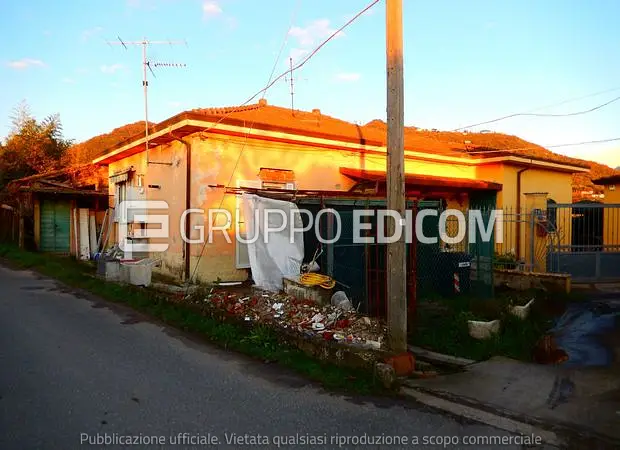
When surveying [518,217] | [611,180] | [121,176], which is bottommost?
[518,217]

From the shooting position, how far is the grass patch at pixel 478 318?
6531 mm

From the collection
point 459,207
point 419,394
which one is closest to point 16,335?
point 419,394

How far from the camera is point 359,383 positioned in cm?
504

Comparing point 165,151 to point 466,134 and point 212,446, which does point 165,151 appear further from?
point 466,134

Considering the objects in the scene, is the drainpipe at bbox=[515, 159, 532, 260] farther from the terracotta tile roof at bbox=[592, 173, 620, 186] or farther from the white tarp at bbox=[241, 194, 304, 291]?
the white tarp at bbox=[241, 194, 304, 291]

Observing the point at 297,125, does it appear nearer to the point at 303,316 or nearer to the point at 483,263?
the point at 483,263

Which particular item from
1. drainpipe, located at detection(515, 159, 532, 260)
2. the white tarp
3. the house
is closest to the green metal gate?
the house

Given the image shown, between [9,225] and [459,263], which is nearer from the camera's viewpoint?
[459,263]

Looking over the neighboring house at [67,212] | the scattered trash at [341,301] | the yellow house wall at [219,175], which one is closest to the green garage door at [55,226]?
the neighboring house at [67,212]

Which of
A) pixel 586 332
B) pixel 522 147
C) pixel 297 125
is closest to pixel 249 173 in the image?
pixel 297 125

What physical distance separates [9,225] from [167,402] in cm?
2360

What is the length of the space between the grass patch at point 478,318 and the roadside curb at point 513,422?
5.65 feet

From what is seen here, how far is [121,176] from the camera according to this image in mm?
14742

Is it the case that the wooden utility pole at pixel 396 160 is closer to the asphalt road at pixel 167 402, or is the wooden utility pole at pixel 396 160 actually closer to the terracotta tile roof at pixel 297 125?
the asphalt road at pixel 167 402
